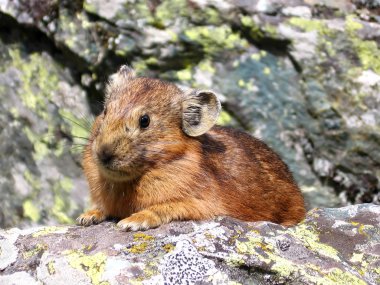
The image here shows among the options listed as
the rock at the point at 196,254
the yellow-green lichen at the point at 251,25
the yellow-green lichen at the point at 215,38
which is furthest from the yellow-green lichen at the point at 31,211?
the rock at the point at 196,254

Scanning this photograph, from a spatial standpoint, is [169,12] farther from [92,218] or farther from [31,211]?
[92,218]

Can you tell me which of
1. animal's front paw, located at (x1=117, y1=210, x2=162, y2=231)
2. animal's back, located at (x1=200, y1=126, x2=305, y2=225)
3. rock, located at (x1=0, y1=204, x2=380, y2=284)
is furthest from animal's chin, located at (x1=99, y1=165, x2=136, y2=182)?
animal's back, located at (x1=200, y1=126, x2=305, y2=225)

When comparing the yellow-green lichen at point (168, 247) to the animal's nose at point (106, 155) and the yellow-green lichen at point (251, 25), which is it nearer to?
the animal's nose at point (106, 155)

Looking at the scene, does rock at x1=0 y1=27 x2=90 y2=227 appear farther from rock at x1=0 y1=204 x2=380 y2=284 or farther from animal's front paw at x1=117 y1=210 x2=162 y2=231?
animal's front paw at x1=117 y1=210 x2=162 y2=231

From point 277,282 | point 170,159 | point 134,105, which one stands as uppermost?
point 134,105

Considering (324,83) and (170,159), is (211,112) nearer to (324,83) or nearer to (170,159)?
(170,159)

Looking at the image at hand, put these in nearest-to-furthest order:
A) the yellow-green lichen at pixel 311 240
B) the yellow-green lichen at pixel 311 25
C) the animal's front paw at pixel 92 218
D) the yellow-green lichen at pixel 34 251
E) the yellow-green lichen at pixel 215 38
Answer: the yellow-green lichen at pixel 34 251
the yellow-green lichen at pixel 311 240
the animal's front paw at pixel 92 218
the yellow-green lichen at pixel 311 25
the yellow-green lichen at pixel 215 38

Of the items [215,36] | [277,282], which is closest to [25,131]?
[215,36]
